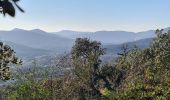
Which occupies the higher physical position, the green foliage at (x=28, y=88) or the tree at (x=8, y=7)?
the tree at (x=8, y=7)

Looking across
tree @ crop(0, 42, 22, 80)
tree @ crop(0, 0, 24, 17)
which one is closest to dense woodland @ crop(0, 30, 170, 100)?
tree @ crop(0, 42, 22, 80)

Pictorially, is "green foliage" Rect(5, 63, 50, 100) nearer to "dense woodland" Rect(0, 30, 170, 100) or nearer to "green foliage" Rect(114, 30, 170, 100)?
"dense woodland" Rect(0, 30, 170, 100)

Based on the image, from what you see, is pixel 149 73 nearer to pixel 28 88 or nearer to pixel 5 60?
pixel 28 88

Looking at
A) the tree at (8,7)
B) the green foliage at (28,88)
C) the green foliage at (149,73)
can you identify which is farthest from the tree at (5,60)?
the green foliage at (28,88)

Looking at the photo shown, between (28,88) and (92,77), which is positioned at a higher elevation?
(28,88)

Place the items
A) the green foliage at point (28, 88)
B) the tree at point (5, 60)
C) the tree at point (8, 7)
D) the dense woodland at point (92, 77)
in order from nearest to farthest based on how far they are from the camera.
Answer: the tree at point (8, 7)
the tree at point (5, 60)
the dense woodland at point (92, 77)
the green foliage at point (28, 88)

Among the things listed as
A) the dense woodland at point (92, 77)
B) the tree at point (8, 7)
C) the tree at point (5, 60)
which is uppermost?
the tree at point (8, 7)

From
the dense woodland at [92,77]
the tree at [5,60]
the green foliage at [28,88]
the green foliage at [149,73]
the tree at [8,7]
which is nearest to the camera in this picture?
the tree at [8,7]

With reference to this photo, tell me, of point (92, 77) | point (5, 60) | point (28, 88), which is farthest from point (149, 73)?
point (92, 77)

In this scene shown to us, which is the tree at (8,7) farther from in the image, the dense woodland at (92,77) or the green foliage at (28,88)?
the green foliage at (28,88)
